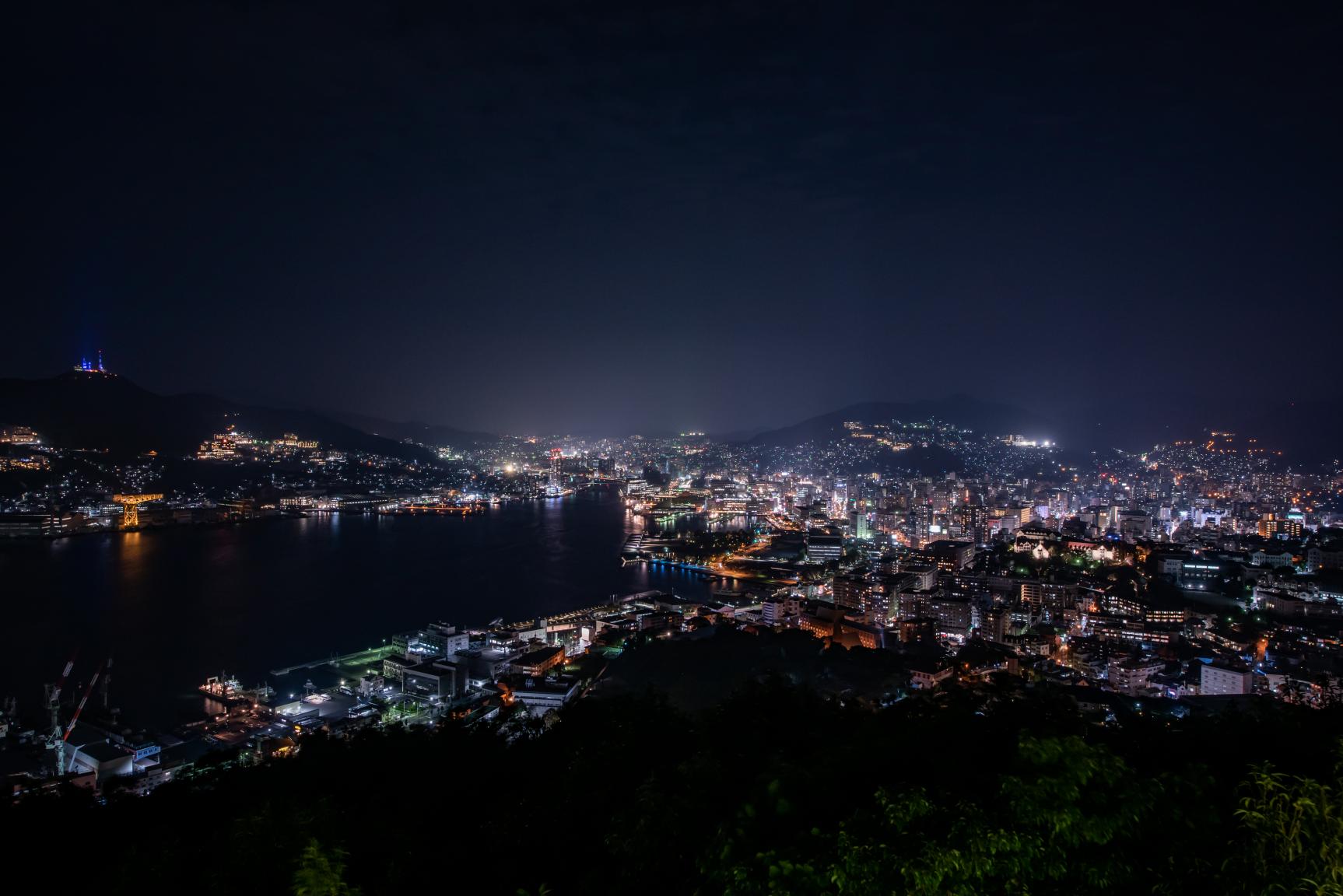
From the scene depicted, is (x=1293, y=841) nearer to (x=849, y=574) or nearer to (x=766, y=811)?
(x=766, y=811)

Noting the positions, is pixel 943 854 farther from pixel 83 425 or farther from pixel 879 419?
pixel 879 419

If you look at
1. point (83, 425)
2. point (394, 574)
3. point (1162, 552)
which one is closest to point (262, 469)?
point (83, 425)

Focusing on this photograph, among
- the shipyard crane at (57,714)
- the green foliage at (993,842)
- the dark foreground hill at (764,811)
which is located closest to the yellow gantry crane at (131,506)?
the shipyard crane at (57,714)

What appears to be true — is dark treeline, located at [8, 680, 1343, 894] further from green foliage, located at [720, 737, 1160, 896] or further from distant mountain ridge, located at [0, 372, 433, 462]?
distant mountain ridge, located at [0, 372, 433, 462]

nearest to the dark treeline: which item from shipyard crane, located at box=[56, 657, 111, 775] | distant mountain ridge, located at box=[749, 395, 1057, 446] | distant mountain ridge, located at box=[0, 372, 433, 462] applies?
shipyard crane, located at box=[56, 657, 111, 775]

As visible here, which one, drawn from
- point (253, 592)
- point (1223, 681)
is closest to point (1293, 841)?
point (1223, 681)

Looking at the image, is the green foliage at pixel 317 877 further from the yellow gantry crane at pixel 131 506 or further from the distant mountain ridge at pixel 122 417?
the distant mountain ridge at pixel 122 417
